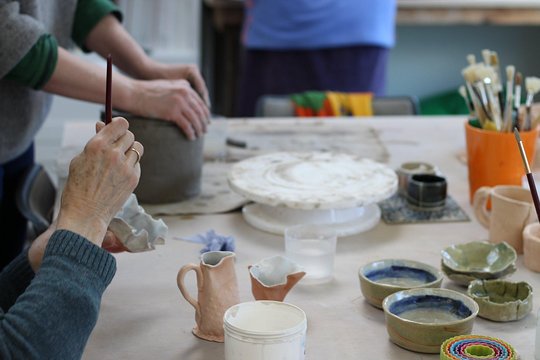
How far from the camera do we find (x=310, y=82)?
317 cm

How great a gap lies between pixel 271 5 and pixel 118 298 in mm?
2044

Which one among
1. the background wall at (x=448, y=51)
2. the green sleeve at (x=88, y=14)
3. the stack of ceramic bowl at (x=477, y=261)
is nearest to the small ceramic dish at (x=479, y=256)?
the stack of ceramic bowl at (x=477, y=261)

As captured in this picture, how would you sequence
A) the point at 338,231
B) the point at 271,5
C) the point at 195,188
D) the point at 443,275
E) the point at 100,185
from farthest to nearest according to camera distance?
the point at 271,5 < the point at 195,188 < the point at 338,231 < the point at 443,275 < the point at 100,185

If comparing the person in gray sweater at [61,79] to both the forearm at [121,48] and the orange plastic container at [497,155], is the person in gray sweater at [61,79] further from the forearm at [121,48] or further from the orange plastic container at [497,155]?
the orange plastic container at [497,155]

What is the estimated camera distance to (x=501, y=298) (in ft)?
3.92

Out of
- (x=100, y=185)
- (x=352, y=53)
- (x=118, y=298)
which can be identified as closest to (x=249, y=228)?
(x=118, y=298)

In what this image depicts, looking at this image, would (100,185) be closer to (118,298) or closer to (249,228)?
(118,298)

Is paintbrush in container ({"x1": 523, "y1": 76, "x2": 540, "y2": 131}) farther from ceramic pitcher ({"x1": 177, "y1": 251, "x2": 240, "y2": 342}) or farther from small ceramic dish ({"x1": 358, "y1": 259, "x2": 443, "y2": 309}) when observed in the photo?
ceramic pitcher ({"x1": 177, "y1": 251, "x2": 240, "y2": 342})

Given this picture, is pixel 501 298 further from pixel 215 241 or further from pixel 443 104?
pixel 443 104

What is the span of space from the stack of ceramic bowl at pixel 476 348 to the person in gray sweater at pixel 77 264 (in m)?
0.44

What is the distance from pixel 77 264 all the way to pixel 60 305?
0.20ft

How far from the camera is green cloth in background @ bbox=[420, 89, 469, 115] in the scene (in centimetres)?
451

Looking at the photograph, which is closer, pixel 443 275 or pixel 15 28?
pixel 443 275

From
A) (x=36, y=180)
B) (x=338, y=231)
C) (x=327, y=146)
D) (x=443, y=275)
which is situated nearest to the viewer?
(x=443, y=275)
